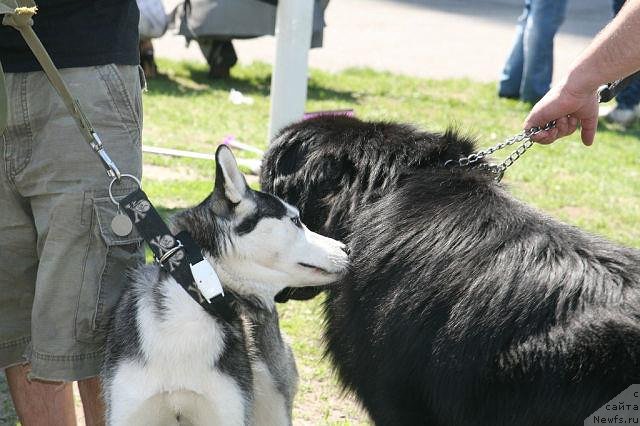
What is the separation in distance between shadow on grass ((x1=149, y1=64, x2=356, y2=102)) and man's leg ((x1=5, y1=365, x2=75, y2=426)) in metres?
6.10

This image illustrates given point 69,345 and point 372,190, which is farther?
point 372,190

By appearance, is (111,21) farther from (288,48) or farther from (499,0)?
(499,0)

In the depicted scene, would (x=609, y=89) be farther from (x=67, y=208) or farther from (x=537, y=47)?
(x=537, y=47)

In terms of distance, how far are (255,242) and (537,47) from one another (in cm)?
716

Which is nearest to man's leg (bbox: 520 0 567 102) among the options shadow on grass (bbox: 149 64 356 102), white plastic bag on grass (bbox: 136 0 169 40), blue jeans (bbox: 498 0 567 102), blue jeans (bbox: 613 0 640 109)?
blue jeans (bbox: 498 0 567 102)

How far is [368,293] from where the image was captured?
10.0 ft

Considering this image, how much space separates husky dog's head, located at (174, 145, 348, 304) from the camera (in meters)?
2.85

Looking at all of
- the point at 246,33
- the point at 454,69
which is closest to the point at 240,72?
the point at 246,33

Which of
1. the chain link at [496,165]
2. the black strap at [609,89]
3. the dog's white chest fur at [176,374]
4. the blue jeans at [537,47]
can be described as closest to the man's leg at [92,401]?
the dog's white chest fur at [176,374]

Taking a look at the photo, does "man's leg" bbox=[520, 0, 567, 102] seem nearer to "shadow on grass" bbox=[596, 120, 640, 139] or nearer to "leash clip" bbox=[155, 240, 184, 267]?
"shadow on grass" bbox=[596, 120, 640, 139]

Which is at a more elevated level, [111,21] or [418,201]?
[111,21]

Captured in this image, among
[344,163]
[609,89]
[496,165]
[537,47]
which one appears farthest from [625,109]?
[344,163]

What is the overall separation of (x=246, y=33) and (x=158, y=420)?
704 centimetres

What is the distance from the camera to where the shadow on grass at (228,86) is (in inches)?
372
